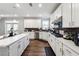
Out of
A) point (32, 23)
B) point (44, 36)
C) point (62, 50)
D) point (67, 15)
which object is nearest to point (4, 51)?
point (62, 50)

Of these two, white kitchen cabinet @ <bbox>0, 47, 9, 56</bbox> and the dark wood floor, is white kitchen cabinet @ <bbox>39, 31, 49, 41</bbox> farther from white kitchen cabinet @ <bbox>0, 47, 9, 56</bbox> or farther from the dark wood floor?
white kitchen cabinet @ <bbox>0, 47, 9, 56</bbox>

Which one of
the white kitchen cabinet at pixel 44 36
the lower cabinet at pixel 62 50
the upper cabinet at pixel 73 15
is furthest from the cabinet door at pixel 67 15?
the white kitchen cabinet at pixel 44 36

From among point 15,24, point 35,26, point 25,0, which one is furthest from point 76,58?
point 15,24

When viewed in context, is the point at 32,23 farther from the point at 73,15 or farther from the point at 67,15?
the point at 73,15

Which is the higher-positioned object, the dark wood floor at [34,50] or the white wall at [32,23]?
the white wall at [32,23]

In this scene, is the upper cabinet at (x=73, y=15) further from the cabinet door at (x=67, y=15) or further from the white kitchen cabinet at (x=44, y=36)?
the white kitchen cabinet at (x=44, y=36)

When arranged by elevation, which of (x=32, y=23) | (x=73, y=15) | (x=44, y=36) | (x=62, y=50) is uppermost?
(x=32, y=23)

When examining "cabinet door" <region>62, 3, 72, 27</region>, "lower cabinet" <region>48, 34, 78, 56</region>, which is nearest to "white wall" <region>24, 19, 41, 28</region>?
"lower cabinet" <region>48, 34, 78, 56</region>

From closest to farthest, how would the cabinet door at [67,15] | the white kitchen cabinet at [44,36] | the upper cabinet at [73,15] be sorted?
the upper cabinet at [73,15] < the cabinet door at [67,15] < the white kitchen cabinet at [44,36]

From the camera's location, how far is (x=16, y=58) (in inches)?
33.0

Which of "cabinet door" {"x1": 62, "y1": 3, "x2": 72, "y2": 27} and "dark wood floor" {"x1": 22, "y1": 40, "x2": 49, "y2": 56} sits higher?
"cabinet door" {"x1": 62, "y1": 3, "x2": 72, "y2": 27}

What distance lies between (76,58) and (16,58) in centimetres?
45

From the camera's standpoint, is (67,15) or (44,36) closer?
(67,15)

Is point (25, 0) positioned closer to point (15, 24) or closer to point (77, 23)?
point (77, 23)
